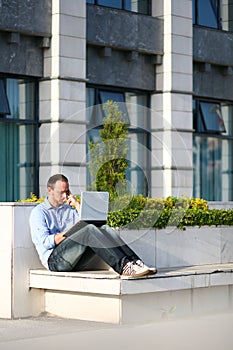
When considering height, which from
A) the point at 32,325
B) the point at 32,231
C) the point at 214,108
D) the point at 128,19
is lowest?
the point at 32,325

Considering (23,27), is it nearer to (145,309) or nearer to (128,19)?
(128,19)

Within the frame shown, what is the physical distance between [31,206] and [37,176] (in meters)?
11.4

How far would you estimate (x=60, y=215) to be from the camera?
491 inches

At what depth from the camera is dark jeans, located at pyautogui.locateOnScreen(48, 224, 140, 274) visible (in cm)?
1173

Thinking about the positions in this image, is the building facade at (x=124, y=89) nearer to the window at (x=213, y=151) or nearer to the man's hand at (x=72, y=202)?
the window at (x=213, y=151)

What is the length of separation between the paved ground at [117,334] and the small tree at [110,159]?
3.53m

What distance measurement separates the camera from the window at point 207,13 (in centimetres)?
2842

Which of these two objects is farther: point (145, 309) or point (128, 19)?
point (128, 19)

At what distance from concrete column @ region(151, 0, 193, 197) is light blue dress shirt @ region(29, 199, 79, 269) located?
1346 centimetres

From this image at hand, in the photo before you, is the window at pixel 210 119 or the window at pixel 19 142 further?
the window at pixel 210 119

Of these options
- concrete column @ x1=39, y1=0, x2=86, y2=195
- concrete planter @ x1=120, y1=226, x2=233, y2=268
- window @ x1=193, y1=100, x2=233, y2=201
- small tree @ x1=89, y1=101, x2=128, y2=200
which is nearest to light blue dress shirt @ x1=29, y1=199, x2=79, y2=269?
concrete planter @ x1=120, y1=226, x2=233, y2=268

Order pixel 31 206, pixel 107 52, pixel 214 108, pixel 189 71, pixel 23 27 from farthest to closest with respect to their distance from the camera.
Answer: pixel 214 108 → pixel 189 71 → pixel 107 52 → pixel 23 27 → pixel 31 206

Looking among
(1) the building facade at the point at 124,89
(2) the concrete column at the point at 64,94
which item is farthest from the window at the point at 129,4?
(2) the concrete column at the point at 64,94

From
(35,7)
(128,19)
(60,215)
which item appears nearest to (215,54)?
(128,19)
